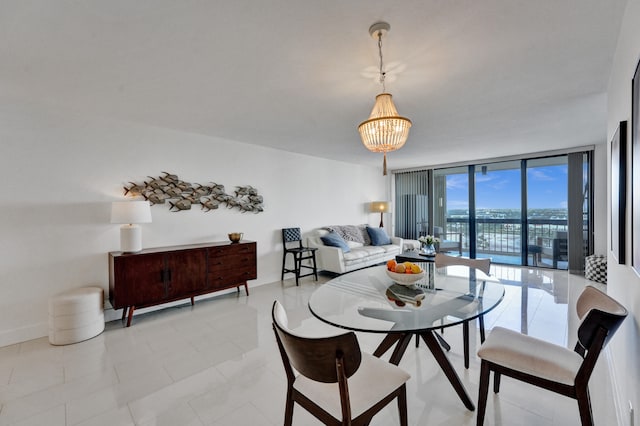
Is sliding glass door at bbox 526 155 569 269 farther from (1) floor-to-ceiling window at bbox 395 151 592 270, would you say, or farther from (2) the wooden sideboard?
(2) the wooden sideboard

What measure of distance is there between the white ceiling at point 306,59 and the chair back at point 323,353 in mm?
1704

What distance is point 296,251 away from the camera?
482cm

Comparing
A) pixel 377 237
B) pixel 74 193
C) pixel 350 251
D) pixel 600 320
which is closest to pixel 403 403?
pixel 600 320

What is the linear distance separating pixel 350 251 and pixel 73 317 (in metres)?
4.06

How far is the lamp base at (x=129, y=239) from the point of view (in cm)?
Result: 317

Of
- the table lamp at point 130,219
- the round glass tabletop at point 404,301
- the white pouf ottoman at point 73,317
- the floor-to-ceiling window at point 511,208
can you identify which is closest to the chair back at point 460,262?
the round glass tabletop at point 404,301

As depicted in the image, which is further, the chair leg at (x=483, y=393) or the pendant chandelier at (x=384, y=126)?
the pendant chandelier at (x=384, y=126)

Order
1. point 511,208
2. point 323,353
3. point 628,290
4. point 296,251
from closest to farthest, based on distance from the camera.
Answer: point 323,353 → point 628,290 → point 296,251 → point 511,208

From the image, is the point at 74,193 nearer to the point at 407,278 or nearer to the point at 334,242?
the point at 407,278

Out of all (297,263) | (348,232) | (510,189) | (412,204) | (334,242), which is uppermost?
(510,189)

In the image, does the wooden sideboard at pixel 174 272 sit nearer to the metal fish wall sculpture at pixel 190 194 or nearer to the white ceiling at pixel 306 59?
the metal fish wall sculpture at pixel 190 194

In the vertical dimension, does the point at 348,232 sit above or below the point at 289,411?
above

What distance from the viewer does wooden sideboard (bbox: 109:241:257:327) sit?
3.06m

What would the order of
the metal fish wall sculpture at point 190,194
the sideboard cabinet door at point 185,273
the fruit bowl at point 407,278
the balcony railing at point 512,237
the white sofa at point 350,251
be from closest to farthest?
the fruit bowl at point 407,278 → the sideboard cabinet door at point 185,273 → the metal fish wall sculpture at point 190,194 → the white sofa at point 350,251 → the balcony railing at point 512,237
